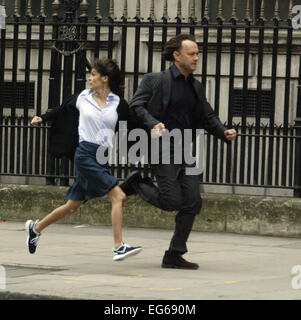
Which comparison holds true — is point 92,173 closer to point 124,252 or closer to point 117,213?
point 117,213

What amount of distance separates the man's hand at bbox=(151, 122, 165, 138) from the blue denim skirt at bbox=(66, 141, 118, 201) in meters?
0.76

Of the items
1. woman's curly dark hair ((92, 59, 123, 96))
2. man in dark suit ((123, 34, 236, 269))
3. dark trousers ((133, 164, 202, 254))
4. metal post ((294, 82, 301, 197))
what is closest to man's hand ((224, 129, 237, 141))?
man in dark suit ((123, 34, 236, 269))

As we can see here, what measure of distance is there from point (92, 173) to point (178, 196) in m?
0.79

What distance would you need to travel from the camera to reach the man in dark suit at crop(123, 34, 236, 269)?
9.62 m

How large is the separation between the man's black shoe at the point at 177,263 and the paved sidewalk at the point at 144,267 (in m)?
0.08

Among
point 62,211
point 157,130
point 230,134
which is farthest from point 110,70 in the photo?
point 62,211

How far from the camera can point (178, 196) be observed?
9.58 m

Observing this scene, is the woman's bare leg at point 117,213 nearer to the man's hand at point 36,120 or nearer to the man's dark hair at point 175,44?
the man's hand at point 36,120

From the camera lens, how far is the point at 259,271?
31.3 feet

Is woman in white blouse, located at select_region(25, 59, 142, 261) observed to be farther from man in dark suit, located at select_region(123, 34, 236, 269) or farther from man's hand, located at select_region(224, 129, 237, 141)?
man's hand, located at select_region(224, 129, 237, 141)

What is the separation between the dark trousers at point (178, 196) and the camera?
9578 mm

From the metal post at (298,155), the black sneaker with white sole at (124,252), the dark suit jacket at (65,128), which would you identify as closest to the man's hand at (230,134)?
the black sneaker with white sole at (124,252)
